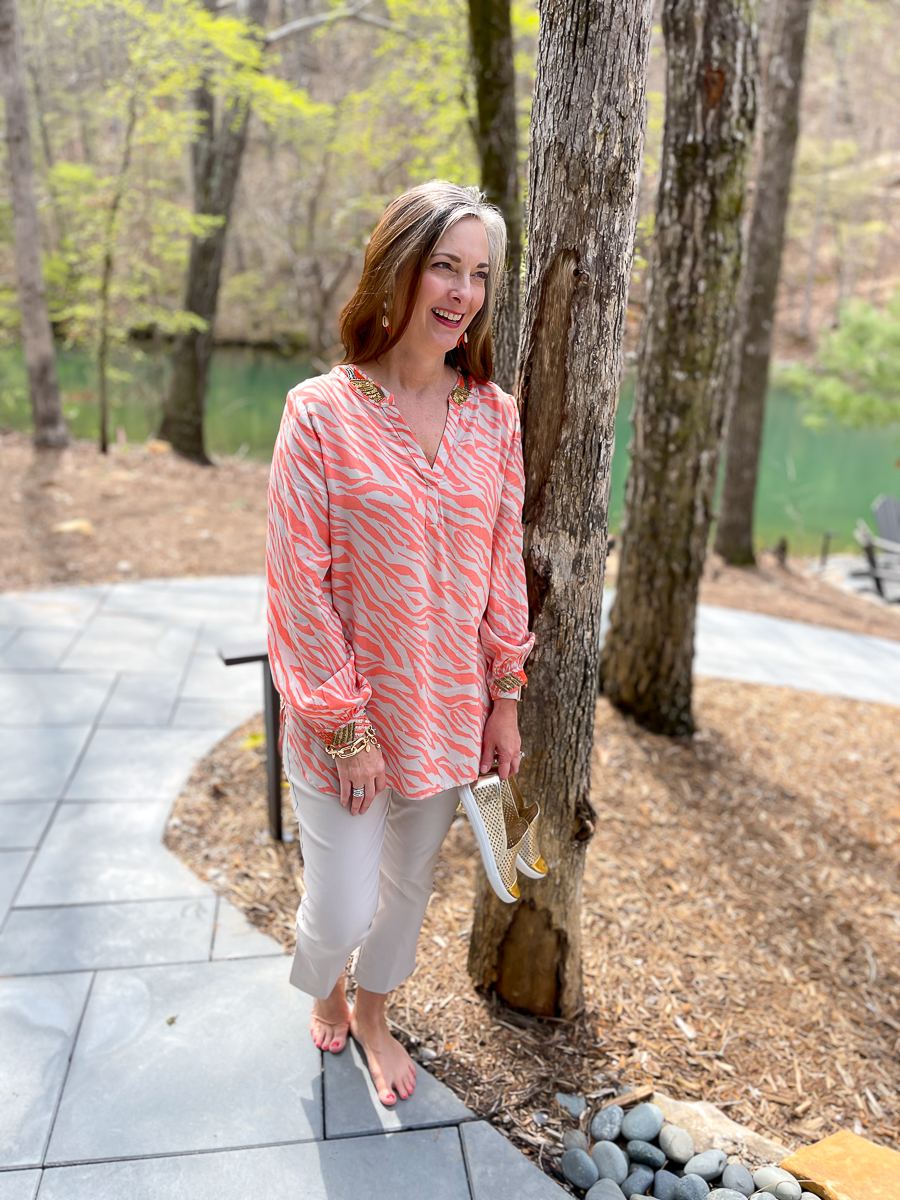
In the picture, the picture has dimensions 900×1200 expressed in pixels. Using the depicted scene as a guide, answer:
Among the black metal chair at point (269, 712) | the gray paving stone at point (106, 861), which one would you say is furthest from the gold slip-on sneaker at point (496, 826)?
the gray paving stone at point (106, 861)

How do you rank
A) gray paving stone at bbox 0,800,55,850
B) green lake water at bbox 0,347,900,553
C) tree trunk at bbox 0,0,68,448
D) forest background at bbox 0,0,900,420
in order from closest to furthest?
gray paving stone at bbox 0,800,55,850, forest background at bbox 0,0,900,420, tree trunk at bbox 0,0,68,448, green lake water at bbox 0,347,900,553

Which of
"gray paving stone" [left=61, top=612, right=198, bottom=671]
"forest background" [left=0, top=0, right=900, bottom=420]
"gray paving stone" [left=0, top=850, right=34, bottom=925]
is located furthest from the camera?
"forest background" [left=0, top=0, right=900, bottom=420]

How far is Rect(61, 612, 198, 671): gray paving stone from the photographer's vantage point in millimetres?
3986

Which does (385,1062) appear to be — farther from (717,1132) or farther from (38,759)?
(38,759)

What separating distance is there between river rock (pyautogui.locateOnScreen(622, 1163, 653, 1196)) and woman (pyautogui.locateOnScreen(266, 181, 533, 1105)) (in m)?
0.66

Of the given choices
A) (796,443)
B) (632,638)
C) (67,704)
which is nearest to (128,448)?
(67,704)

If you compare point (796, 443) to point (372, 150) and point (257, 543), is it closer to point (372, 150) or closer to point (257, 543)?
point (372, 150)

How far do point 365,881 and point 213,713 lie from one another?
2.14 metres

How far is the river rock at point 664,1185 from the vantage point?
1691mm

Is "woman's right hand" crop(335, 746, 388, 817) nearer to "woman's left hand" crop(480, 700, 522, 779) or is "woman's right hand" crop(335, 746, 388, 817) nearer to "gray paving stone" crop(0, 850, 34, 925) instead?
"woman's left hand" crop(480, 700, 522, 779)

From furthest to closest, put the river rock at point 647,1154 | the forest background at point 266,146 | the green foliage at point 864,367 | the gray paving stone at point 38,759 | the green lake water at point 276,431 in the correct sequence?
the green lake water at point 276,431, the green foliage at point 864,367, the forest background at point 266,146, the gray paving stone at point 38,759, the river rock at point 647,1154

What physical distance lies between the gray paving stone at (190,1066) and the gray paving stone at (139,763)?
92 cm

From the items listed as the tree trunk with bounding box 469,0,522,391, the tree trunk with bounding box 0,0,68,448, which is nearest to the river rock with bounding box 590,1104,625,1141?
the tree trunk with bounding box 469,0,522,391

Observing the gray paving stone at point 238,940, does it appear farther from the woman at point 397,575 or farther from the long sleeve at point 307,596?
the long sleeve at point 307,596
